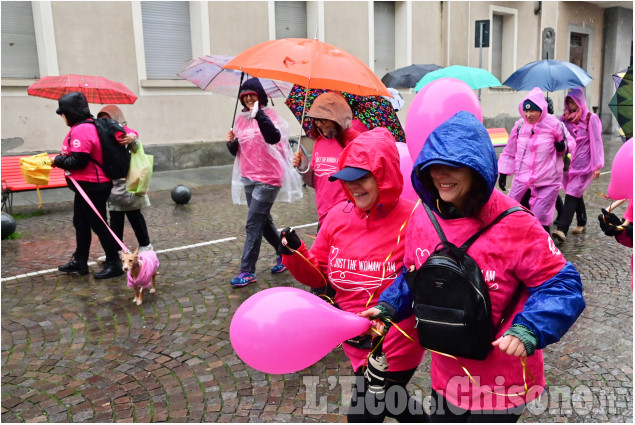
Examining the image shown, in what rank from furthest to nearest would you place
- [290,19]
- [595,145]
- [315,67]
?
[290,19] < [595,145] < [315,67]

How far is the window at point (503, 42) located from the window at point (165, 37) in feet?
37.4

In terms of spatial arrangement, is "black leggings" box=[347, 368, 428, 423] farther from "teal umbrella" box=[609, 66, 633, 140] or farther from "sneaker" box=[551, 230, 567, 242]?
"sneaker" box=[551, 230, 567, 242]

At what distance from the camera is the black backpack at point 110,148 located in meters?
5.80

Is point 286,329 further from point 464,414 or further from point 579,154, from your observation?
point 579,154

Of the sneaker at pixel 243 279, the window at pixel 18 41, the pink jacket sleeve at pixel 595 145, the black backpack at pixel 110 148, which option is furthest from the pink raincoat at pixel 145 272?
the window at pixel 18 41

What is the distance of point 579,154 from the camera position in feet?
23.5

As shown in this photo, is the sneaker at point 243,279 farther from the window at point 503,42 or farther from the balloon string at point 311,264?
the window at point 503,42

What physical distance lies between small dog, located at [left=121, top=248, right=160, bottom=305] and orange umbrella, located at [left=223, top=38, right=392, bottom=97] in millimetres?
2116

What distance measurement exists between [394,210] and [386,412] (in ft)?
3.20

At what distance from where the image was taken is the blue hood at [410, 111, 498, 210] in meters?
1.89

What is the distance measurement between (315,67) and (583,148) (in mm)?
4814

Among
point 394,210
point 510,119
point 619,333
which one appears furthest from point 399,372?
point 510,119

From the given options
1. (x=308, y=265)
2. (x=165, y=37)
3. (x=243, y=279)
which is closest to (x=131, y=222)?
(x=243, y=279)

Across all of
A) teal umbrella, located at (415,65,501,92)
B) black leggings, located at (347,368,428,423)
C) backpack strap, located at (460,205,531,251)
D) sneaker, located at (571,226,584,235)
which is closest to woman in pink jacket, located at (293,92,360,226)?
black leggings, located at (347,368,428,423)
